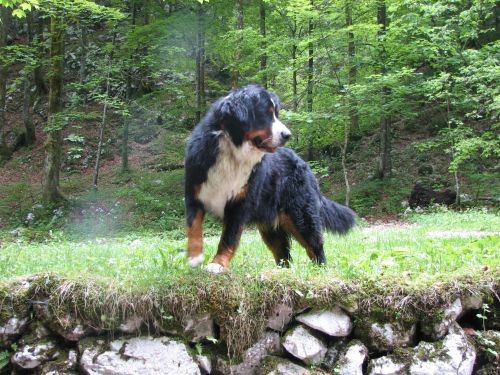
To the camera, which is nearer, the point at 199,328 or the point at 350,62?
the point at 199,328

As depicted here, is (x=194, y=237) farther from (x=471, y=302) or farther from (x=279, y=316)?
(x=471, y=302)

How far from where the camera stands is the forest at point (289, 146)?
356 cm

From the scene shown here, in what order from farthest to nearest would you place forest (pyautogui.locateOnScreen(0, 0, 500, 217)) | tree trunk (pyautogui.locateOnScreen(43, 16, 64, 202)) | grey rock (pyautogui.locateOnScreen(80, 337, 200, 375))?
1. tree trunk (pyautogui.locateOnScreen(43, 16, 64, 202))
2. forest (pyautogui.locateOnScreen(0, 0, 500, 217))
3. grey rock (pyautogui.locateOnScreen(80, 337, 200, 375))

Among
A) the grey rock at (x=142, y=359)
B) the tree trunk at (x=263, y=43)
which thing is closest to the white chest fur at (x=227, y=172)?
the grey rock at (x=142, y=359)

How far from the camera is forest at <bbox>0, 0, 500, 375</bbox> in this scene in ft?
11.7

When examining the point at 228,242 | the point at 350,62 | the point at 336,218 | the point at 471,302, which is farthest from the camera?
the point at 350,62

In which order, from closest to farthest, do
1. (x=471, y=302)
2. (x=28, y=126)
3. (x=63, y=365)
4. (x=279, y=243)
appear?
1. (x=63, y=365)
2. (x=471, y=302)
3. (x=279, y=243)
4. (x=28, y=126)

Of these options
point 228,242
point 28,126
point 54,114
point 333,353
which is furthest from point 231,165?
point 28,126

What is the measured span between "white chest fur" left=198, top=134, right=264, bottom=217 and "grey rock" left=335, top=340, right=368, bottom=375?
153cm

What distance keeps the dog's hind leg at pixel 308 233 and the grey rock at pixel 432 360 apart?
1274 mm

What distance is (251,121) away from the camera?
150 inches

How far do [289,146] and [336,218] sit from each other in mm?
9908

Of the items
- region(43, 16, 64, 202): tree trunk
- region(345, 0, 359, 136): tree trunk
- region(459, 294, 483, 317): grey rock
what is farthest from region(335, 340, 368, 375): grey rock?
region(43, 16, 64, 202): tree trunk

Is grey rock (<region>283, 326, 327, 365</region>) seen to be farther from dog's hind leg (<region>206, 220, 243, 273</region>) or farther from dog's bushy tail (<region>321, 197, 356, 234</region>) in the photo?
dog's bushy tail (<region>321, 197, 356, 234</region>)
